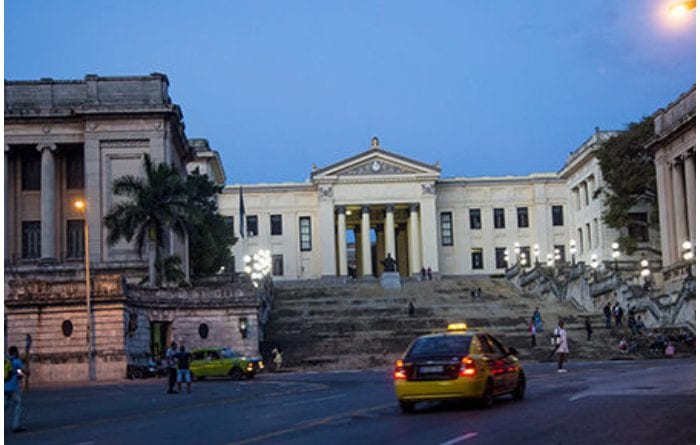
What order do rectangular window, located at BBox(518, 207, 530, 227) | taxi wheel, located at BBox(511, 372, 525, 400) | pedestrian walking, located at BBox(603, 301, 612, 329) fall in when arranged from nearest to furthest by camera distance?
taxi wheel, located at BBox(511, 372, 525, 400), pedestrian walking, located at BBox(603, 301, 612, 329), rectangular window, located at BBox(518, 207, 530, 227)

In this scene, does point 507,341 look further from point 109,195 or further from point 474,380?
point 474,380

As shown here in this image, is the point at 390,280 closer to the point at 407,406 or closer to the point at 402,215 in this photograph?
the point at 402,215

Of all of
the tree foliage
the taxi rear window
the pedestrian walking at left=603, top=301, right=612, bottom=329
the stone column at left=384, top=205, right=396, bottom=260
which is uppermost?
the stone column at left=384, top=205, right=396, bottom=260

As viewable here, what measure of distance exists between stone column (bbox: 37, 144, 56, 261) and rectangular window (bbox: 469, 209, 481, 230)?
5086cm

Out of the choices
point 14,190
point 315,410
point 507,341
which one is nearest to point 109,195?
point 14,190

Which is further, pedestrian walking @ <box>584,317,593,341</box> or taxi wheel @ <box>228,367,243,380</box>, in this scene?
pedestrian walking @ <box>584,317,593,341</box>

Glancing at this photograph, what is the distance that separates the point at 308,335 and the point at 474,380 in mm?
38178

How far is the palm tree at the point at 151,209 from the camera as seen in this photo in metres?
56.4

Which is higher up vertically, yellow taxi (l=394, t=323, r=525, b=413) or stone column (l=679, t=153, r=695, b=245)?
stone column (l=679, t=153, r=695, b=245)

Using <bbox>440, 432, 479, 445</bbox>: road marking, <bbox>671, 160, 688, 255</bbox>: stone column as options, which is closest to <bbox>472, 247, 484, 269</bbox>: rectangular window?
<bbox>671, 160, 688, 255</bbox>: stone column

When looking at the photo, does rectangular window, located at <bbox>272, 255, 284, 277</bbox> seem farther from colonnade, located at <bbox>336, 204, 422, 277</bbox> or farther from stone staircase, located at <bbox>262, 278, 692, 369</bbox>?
stone staircase, located at <bbox>262, 278, 692, 369</bbox>

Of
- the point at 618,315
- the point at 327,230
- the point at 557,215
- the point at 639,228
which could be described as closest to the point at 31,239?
the point at 618,315

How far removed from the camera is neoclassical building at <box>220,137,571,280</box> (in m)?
106

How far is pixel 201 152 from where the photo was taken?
101000 millimetres
